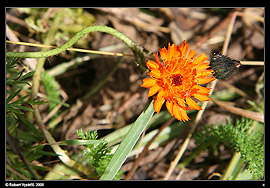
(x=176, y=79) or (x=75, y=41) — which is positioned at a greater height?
(x=75, y=41)

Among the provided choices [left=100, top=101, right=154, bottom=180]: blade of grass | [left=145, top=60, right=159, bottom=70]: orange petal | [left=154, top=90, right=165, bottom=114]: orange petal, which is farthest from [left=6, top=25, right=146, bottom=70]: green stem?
[left=100, top=101, right=154, bottom=180]: blade of grass

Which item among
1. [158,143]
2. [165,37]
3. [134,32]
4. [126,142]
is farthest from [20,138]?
[165,37]

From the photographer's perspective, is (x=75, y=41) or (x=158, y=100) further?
(x=75, y=41)

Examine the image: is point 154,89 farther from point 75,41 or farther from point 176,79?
point 75,41

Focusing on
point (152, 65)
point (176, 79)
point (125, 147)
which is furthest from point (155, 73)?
point (125, 147)

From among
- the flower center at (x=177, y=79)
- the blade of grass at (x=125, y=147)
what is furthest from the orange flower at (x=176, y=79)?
the blade of grass at (x=125, y=147)

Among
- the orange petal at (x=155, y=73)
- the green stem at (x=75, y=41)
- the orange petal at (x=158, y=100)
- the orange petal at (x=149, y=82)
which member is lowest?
the orange petal at (x=158, y=100)

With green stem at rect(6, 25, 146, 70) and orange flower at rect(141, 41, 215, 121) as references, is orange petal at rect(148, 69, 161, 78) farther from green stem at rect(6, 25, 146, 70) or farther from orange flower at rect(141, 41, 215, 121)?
green stem at rect(6, 25, 146, 70)

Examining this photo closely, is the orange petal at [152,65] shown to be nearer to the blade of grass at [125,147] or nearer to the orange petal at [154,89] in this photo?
the orange petal at [154,89]

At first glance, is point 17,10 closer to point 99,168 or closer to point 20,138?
point 20,138
